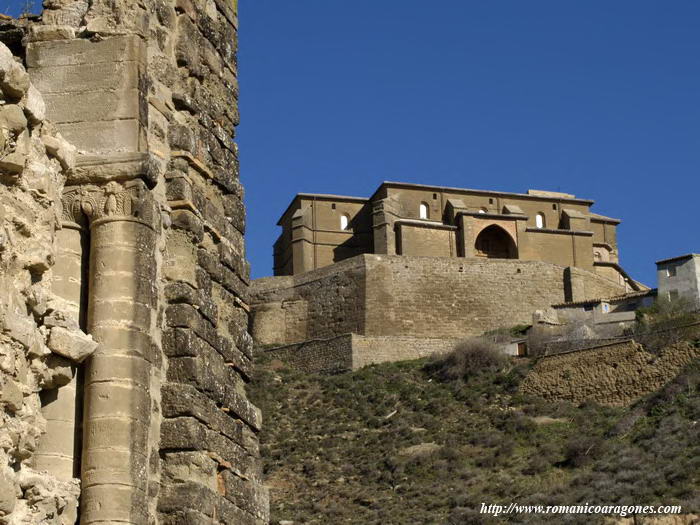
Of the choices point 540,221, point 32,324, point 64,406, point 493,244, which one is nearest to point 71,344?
point 64,406

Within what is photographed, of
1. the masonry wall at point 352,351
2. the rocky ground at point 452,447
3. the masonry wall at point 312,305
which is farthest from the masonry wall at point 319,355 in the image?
the masonry wall at point 312,305

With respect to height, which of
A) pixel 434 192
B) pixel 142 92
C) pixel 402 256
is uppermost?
pixel 434 192

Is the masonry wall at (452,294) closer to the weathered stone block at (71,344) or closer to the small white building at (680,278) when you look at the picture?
the small white building at (680,278)

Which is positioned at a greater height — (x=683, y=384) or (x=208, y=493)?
(x=683, y=384)

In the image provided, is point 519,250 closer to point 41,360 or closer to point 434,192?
point 434,192

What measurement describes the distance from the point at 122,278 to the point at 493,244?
169 feet

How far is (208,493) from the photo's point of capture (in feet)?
20.2

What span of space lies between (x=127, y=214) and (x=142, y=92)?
1.99ft

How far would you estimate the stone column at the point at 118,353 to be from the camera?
5.61 metres

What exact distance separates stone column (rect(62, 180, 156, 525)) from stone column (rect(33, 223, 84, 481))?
0.05 meters

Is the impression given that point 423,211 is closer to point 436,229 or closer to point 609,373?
point 436,229

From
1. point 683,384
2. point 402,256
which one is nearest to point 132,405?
point 683,384

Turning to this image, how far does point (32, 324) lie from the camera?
16.9ft

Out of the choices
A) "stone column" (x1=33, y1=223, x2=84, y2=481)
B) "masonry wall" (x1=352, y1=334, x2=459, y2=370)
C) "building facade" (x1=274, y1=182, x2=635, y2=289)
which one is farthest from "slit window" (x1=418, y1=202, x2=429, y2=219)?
"stone column" (x1=33, y1=223, x2=84, y2=481)
